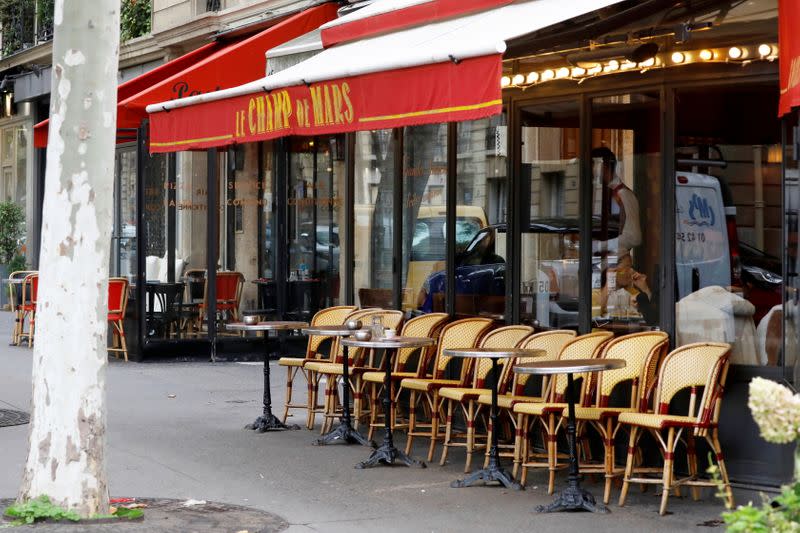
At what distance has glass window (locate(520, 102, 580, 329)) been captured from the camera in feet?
32.4

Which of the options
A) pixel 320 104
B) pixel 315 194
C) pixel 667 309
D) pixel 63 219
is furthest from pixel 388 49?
pixel 315 194

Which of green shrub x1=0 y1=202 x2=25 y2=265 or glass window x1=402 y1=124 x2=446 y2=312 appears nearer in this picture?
glass window x1=402 y1=124 x2=446 y2=312

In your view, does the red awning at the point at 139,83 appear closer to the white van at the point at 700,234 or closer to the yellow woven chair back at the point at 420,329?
the yellow woven chair back at the point at 420,329

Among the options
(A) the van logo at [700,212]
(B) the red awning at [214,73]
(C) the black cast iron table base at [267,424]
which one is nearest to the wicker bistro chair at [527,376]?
(A) the van logo at [700,212]

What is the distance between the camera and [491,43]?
23.6ft

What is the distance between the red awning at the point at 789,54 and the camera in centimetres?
673

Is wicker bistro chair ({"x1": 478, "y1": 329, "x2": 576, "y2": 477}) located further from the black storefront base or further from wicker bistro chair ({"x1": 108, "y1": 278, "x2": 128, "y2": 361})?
wicker bistro chair ({"x1": 108, "y1": 278, "x2": 128, "y2": 361})

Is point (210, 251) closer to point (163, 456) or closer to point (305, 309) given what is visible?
point (305, 309)

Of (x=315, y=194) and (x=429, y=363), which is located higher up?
(x=315, y=194)

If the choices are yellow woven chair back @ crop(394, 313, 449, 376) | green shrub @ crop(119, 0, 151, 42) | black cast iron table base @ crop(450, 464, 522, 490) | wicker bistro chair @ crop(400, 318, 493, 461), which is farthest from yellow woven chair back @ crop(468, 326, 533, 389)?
green shrub @ crop(119, 0, 151, 42)

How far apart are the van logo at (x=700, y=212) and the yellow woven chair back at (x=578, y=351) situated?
925 millimetres

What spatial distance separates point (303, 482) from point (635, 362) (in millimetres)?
2239

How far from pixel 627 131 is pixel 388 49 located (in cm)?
173

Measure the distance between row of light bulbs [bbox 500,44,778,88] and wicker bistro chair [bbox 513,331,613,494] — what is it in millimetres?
1792
